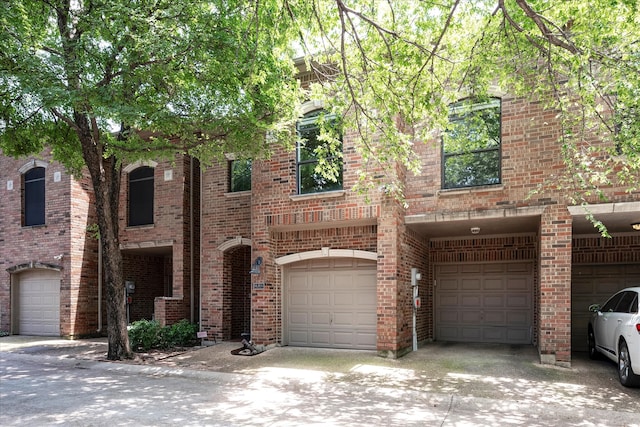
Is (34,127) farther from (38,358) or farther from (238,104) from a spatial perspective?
(38,358)

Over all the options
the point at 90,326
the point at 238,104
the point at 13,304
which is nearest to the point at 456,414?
the point at 238,104

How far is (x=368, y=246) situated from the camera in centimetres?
1088

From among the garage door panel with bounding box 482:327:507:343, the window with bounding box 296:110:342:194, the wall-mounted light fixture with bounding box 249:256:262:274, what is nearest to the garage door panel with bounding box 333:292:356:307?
the wall-mounted light fixture with bounding box 249:256:262:274

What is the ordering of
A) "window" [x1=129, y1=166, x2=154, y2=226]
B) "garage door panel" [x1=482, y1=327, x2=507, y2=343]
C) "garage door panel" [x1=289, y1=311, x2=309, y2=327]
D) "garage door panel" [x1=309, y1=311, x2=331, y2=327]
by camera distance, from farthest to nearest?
"window" [x1=129, y1=166, x2=154, y2=226] → "garage door panel" [x1=482, y1=327, x2=507, y2=343] → "garage door panel" [x1=289, y1=311, x2=309, y2=327] → "garage door panel" [x1=309, y1=311, x2=331, y2=327]

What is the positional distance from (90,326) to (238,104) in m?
10.1

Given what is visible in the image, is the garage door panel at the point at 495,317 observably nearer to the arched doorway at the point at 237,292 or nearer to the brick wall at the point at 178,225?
the arched doorway at the point at 237,292

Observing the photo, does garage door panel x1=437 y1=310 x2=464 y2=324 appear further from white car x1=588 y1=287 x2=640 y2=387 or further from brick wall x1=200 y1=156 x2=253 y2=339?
brick wall x1=200 y1=156 x2=253 y2=339

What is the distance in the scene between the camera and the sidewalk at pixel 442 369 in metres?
7.23

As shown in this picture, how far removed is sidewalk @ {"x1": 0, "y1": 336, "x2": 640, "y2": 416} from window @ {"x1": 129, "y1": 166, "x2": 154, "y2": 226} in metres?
4.56

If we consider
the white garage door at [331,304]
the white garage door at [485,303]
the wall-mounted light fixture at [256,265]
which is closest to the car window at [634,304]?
the white garage door at [485,303]

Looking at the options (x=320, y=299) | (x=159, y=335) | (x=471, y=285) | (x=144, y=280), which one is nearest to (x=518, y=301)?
(x=471, y=285)

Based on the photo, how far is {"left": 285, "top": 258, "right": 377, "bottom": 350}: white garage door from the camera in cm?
1102

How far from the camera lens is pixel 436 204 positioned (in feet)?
34.0

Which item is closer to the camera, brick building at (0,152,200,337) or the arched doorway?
the arched doorway
